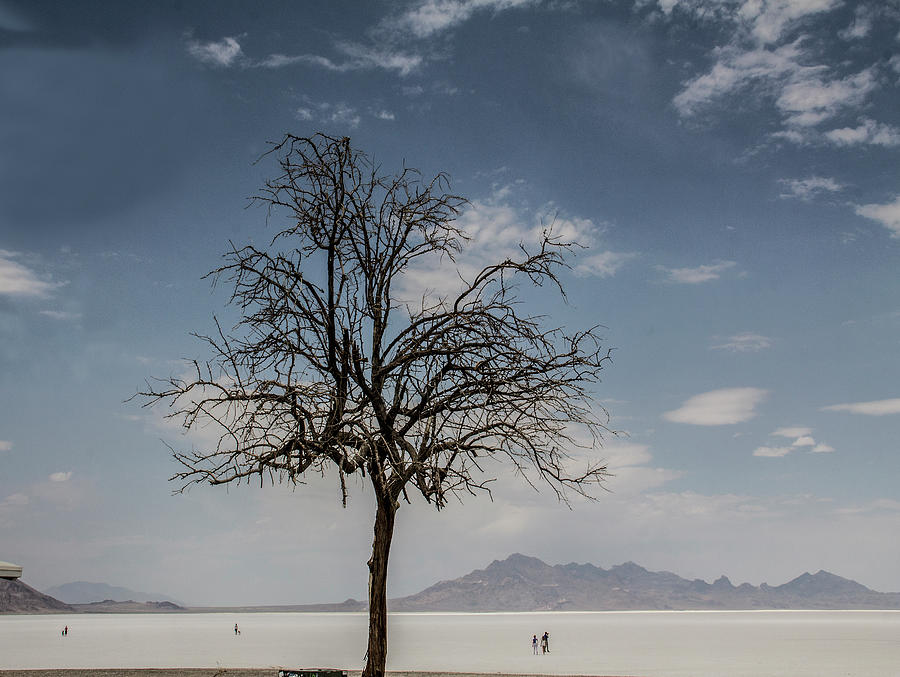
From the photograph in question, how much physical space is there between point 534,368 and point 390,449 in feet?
7.30

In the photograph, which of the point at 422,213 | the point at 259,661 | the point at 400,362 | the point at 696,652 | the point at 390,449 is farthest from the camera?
the point at 696,652

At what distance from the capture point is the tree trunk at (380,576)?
1120cm

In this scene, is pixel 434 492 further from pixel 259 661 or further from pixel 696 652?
pixel 696 652

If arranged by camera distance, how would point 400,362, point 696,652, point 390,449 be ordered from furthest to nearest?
point 696,652, point 400,362, point 390,449

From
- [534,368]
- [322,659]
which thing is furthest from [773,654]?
[534,368]

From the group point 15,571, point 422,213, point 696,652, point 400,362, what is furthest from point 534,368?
point 696,652

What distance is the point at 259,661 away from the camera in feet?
139

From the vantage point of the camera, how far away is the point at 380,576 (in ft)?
37.2

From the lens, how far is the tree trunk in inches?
441

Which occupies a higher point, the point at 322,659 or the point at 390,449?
the point at 390,449

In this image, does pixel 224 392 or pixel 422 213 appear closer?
pixel 224 392

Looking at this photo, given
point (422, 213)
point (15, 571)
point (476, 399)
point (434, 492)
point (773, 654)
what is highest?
point (422, 213)

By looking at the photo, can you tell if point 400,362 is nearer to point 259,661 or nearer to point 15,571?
point 15,571

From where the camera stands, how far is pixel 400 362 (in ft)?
37.9
